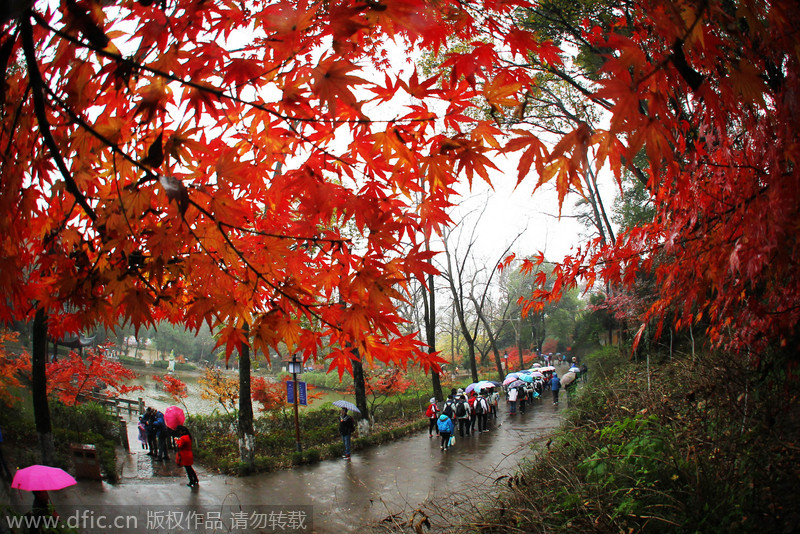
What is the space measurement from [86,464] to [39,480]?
189 inches

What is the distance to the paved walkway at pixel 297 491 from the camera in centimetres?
686

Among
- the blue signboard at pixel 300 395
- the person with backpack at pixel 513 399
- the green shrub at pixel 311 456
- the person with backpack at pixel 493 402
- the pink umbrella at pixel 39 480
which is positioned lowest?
the person with backpack at pixel 493 402

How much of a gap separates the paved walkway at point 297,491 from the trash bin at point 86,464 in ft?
0.68

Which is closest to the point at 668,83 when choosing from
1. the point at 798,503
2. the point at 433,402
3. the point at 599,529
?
the point at 798,503

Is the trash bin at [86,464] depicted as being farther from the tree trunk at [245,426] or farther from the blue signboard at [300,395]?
the blue signboard at [300,395]

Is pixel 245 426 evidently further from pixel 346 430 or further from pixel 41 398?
pixel 41 398

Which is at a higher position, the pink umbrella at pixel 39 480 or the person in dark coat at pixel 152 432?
the pink umbrella at pixel 39 480

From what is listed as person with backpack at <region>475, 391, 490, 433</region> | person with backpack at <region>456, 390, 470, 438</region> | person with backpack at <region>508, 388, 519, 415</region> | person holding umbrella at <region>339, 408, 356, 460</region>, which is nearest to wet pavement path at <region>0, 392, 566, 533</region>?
person holding umbrella at <region>339, 408, 356, 460</region>

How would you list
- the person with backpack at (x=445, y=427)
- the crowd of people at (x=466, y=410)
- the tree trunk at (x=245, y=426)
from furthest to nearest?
the crowd of people at (x=466, y=410) < the person with backpack at (x=445, y=427) < the tree trunk at (x=245, y=426)

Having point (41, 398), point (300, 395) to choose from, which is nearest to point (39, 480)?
point (41, 398)

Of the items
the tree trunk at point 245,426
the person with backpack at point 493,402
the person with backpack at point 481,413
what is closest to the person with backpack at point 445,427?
the person with backpack at point 481,413

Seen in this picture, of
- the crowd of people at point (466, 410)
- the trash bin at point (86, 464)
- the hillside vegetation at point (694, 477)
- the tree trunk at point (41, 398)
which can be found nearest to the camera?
the hillside vegetation at point (694, 477)

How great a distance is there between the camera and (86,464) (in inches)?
365

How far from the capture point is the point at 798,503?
2033mm
